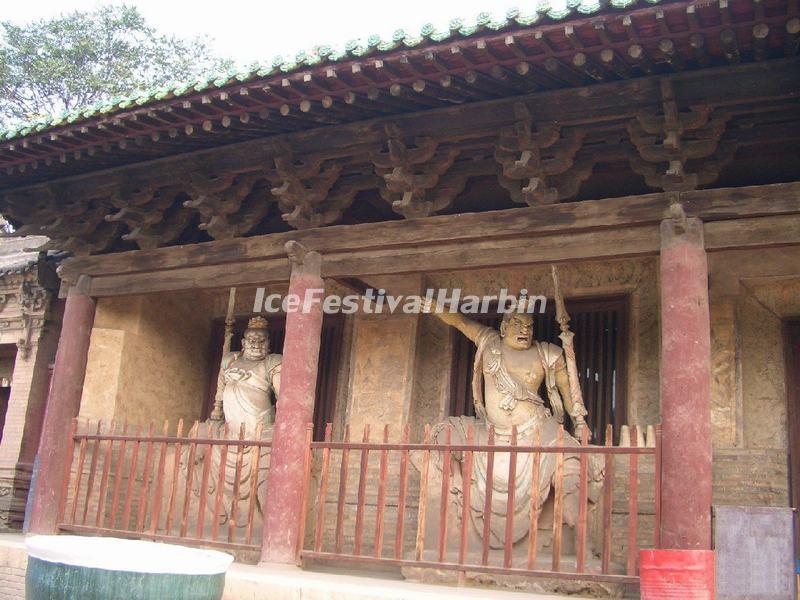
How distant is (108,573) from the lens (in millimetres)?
4246

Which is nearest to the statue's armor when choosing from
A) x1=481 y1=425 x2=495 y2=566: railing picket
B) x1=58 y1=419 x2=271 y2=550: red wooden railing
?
x1=58 y1=419 x2=271 y2=550: red wooden railing

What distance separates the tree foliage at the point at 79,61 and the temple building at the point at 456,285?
15234 mm

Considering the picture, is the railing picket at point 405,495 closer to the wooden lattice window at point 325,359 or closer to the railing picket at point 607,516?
the railing picket at point 607,516

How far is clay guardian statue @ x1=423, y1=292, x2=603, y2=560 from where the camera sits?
774 centimetres

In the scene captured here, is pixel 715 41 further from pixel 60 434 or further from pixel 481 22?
pixel 60 434

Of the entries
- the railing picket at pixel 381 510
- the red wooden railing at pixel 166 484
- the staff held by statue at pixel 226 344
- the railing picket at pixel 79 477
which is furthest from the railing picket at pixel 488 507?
the staff held by statue at pixel 226 344

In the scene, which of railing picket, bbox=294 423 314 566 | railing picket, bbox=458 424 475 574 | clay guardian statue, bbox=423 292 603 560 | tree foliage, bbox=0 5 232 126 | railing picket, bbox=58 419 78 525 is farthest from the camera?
tree foliage, bbox=0 5 232 126

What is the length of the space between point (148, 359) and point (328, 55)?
4929 millimetres

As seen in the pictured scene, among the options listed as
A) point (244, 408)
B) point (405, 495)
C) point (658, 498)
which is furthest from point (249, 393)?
point (658, 498)

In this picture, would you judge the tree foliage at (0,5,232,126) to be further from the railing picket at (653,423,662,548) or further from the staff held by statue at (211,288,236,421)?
the railing picket at (653,423,662,548)

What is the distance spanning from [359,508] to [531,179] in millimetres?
2705

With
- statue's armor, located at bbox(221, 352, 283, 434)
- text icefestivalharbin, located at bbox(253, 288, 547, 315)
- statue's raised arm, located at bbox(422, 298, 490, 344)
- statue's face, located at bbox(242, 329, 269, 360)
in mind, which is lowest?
statue's armor, located at bbox(221, 352, 283, 434)

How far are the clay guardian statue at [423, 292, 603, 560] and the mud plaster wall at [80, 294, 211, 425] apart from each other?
3297 millimetres

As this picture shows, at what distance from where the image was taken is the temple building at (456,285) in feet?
19.9
